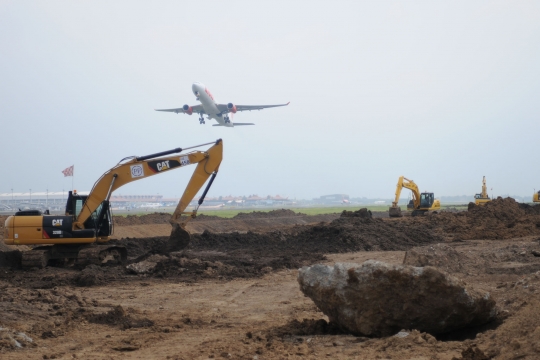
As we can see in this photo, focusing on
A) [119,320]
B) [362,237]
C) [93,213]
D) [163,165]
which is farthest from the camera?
[362,237]

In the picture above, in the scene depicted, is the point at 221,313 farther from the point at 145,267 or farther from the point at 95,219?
the point at 95,219

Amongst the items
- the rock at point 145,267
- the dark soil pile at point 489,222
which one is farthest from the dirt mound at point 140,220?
the rock at point 145,267

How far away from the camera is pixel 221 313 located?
10.7 metres

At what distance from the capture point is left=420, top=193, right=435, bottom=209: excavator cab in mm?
43062

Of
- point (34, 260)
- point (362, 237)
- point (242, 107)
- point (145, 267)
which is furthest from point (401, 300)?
point (242, 107)

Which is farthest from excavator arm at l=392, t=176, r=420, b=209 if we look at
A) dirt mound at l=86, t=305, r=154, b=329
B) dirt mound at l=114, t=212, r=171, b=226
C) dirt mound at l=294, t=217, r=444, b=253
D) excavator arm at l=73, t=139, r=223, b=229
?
dirt mound at l=86, t=305, r=154, b=329

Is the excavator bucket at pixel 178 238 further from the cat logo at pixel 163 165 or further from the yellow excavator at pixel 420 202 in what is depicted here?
Answer: the yellow excavator at pixel 420 202

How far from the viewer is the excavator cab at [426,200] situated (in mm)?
43062

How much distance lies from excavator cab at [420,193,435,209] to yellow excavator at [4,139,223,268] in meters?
29.3

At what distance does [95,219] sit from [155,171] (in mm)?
2284

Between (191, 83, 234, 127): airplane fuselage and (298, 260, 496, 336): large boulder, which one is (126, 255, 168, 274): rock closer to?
(298, 260, 496, 336): large boulder

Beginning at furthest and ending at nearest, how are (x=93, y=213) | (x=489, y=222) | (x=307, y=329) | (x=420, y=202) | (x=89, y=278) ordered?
(x=420, y=202)
(x=489, y=222)
(x=93, y=213)
(x=89, y=278)
(x=307, y=329)

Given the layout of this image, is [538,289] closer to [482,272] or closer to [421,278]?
[421,278]

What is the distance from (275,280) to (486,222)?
1961cm
